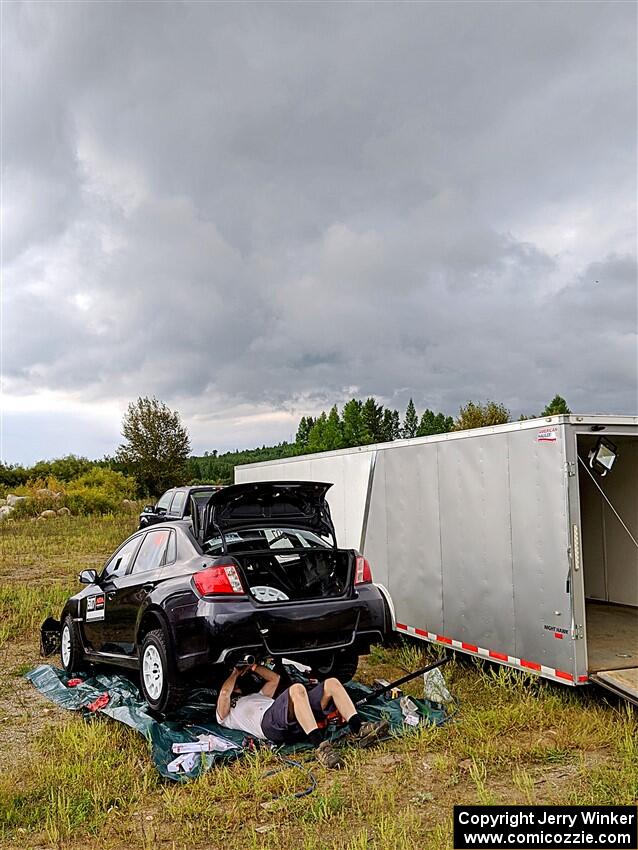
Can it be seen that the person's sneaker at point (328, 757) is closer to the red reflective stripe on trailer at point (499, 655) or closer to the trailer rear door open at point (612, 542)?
the red reflective stripe on trailer at point (499, 655)

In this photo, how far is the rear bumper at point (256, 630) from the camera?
6.09 metres

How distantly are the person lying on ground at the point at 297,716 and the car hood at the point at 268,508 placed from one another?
4.00ft

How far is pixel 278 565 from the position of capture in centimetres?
673

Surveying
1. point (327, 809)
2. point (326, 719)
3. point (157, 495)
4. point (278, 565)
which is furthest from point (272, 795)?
point (157, 495)

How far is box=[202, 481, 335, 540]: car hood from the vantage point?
22.2ft

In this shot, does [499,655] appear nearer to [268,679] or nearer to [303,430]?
[268,679]

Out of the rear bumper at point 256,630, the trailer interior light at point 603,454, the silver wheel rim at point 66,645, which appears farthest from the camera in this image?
the silver wheel rim at point 66,645

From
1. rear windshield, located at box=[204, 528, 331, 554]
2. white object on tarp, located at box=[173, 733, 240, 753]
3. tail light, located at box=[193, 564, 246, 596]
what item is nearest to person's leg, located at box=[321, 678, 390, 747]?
white object on tarp, located at box=[173, 733, 240, 753]

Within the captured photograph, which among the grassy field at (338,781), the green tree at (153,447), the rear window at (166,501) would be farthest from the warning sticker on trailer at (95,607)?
the green tree at (153,447)

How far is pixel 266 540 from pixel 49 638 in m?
4.31

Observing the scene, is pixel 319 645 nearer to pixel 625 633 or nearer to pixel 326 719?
pixel 326 719

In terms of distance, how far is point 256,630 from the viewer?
614cm

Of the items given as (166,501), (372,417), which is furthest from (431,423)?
(166,501)

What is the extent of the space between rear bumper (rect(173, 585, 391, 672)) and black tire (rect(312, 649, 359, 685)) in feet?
0.50
